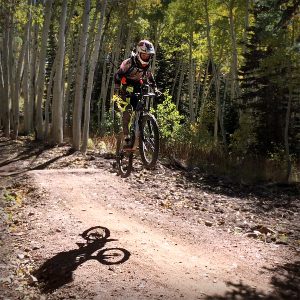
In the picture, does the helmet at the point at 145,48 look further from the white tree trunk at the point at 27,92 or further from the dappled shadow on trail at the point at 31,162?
the white tree trunk at the point at 27,92

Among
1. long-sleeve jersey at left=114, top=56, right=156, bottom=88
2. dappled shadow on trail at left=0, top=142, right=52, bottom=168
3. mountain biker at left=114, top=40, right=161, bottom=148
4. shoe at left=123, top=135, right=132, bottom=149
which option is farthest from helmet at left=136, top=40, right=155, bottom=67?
dappled shadow on trail at left=0, top=142, right=52, bottom=168

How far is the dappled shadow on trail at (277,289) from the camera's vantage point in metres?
6.01

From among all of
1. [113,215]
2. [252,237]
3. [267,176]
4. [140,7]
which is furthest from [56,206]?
[140,7]

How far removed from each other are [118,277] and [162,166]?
852 centimetres

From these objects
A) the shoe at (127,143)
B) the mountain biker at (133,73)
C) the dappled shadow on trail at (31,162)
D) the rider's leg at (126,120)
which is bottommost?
the dappled shadow on trail at (31,162)

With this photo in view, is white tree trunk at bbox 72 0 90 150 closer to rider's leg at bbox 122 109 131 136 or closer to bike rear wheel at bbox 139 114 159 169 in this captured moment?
rider's leg at bbox 122 109 131 136

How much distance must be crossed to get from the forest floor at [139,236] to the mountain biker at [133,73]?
208 cm

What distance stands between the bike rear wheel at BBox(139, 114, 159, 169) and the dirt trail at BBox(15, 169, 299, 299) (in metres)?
1.54

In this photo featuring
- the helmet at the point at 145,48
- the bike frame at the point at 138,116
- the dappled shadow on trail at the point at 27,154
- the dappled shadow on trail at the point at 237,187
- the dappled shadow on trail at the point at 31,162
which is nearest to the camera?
the helmet at the point at 145,48

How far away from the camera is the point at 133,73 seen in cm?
768

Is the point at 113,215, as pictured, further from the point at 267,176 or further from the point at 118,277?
the point at 267,176

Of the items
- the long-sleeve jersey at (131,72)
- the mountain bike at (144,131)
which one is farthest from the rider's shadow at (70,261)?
the long-sleeve jersey at (131,72)

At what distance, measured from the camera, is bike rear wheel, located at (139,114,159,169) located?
7.52 meters

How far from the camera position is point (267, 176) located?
1644cm
